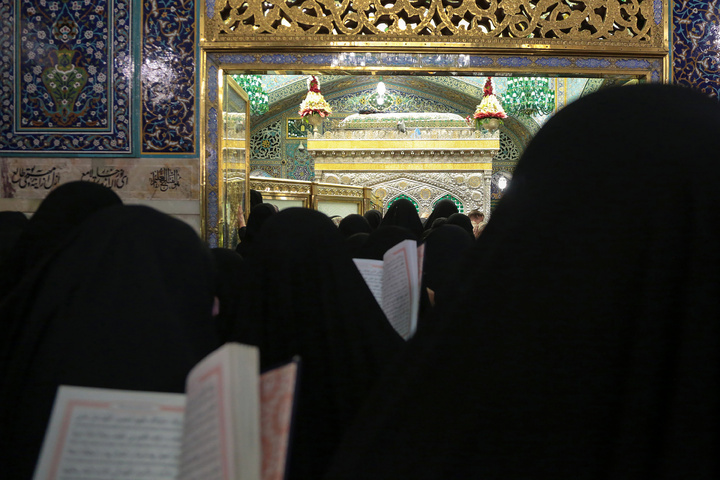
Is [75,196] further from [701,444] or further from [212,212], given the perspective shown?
[212,212]

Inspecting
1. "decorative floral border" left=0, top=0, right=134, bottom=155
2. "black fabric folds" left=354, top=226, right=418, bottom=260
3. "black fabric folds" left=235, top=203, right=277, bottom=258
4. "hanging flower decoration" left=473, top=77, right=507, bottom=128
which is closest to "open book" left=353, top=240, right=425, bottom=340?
"black fabric folds" left=354, top=226, right=418, bottom=260

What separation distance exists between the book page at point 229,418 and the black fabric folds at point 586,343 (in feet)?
0.37

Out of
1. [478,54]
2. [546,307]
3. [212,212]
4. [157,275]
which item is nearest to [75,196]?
[157,275]

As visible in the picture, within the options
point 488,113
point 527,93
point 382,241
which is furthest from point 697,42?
point 527,93

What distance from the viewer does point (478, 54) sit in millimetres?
4062

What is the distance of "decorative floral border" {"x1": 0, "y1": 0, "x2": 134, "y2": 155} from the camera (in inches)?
156

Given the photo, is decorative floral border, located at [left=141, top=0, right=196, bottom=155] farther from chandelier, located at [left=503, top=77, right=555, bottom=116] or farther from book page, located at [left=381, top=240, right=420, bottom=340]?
chandelier, located at [left=503, top=77, right=555, bottom=116]

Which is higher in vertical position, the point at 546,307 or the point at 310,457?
the point at 546,307

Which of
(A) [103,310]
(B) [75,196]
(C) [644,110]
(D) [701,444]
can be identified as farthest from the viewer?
(B) [75,196]

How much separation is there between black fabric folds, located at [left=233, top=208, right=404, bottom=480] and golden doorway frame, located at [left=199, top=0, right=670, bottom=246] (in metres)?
2.83

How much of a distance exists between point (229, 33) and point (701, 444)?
12.9 feet

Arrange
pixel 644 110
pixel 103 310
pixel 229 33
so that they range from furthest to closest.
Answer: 1. pixel 229 33
2. pixel 103 310
3. pixel 644 110

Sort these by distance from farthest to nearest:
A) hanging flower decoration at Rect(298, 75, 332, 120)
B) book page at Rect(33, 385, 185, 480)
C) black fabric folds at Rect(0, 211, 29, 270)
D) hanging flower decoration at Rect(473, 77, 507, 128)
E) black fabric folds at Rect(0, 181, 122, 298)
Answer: hanging flower decoration at Rect(298, 75, 332, 120) < hanging flower decoration at Rect(473, 77, 507, 128) < black fabric folds at Rect(0, 211, 29, 270) < black fabric folds at Rect(0, 181, 122, 298) < book page at Rect(33, 385, 185, 480)

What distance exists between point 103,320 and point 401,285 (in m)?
0.88
